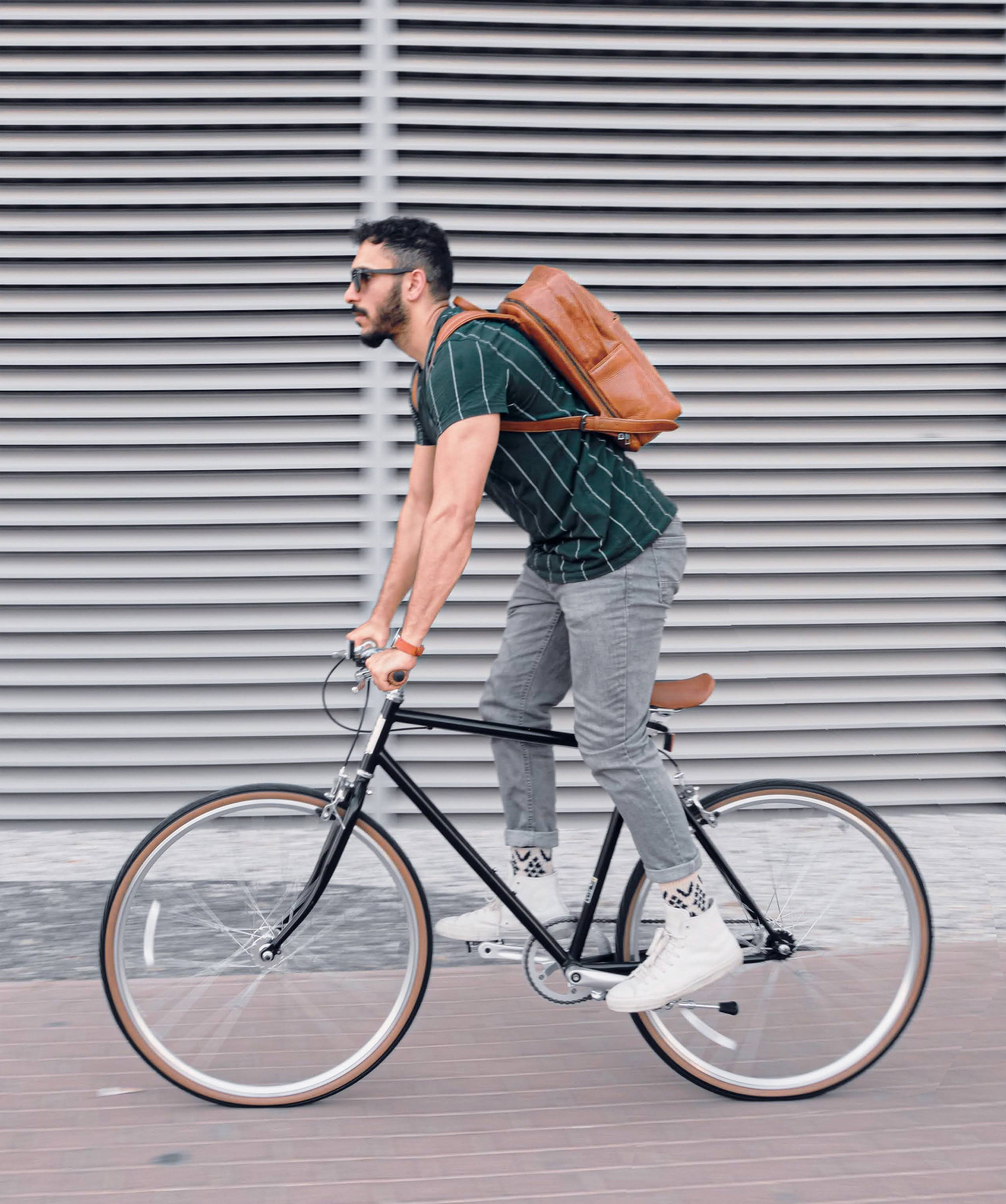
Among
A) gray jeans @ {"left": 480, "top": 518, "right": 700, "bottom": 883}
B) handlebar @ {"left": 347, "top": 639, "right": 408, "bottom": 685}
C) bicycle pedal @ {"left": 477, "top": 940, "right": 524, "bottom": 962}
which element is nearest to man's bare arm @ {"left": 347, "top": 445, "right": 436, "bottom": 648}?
handlebar @ {"left": 347, "top": 639, "right": 408, "bottom": 685}

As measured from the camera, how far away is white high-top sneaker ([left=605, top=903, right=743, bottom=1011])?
9.90 feet

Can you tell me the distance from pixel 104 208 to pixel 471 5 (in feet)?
5.74

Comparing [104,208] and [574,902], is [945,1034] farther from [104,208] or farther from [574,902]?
[104,208]

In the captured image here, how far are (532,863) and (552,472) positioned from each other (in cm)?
98

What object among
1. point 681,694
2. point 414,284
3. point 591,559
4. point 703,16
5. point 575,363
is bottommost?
point 681,694

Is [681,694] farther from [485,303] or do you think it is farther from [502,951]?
[485,303]

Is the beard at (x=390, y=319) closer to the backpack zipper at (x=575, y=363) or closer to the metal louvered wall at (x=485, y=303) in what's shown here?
the backpack zipper at (x=575, y=363)

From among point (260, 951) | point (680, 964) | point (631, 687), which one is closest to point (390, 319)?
point (631, 687)

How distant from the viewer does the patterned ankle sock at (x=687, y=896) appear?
10.0ft

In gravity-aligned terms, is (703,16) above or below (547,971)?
above

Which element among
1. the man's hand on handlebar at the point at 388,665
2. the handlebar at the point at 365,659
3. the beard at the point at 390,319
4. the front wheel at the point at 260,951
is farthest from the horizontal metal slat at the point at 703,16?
the front wheel at the point at 260,951

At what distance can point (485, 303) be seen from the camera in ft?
18.5

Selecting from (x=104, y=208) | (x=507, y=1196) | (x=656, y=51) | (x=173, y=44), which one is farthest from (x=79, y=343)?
(x=507, y=1196)

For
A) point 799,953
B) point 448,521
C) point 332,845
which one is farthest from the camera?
point 799,953
